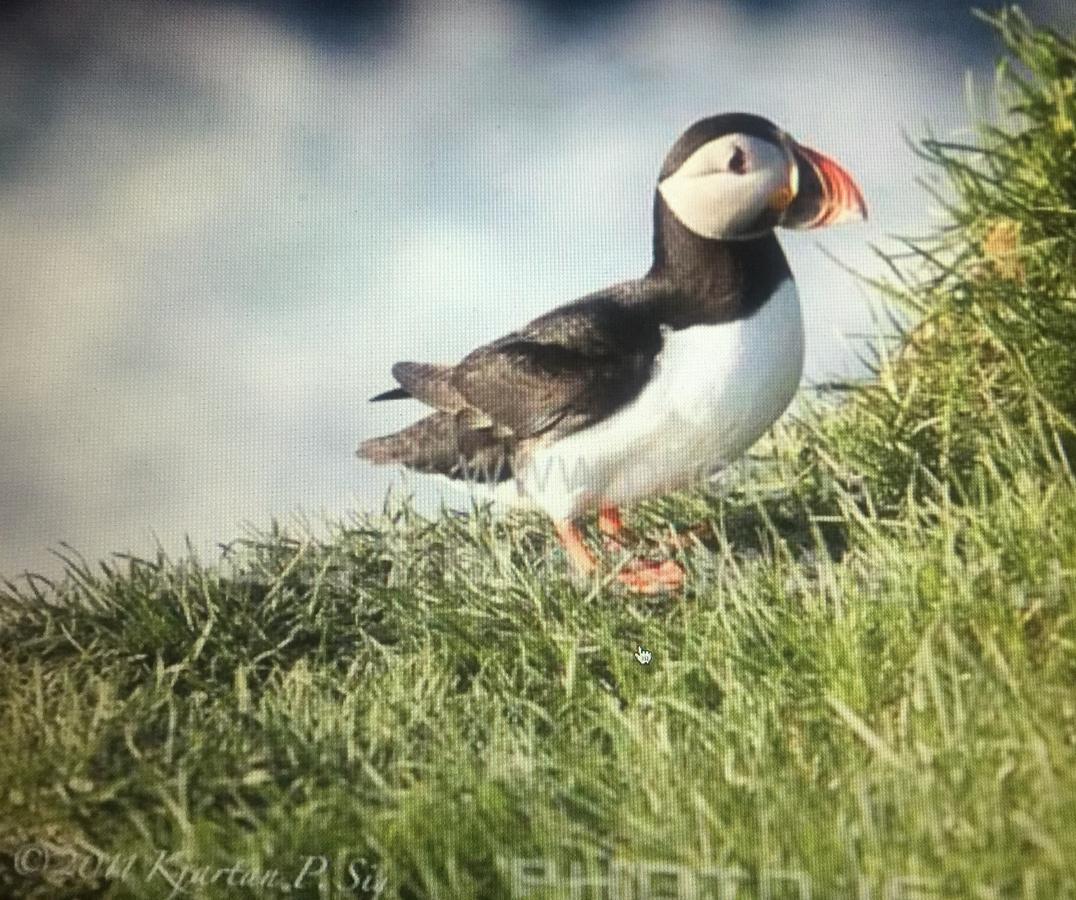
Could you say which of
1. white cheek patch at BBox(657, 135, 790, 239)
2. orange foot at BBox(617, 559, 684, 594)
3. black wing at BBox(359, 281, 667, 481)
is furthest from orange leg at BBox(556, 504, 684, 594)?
white cheek patch at BBox(657, 135, 790, 239)

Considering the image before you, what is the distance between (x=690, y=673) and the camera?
50.7 inches

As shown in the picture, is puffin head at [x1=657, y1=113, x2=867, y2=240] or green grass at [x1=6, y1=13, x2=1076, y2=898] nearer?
green grass at [x1=6, y1=13, x2=1076, y2=898]

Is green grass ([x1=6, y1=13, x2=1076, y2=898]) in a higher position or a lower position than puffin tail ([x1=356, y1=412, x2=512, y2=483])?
lower

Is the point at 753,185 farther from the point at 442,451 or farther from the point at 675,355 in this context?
the point at 442,451

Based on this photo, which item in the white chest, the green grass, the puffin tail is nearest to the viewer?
the green grass

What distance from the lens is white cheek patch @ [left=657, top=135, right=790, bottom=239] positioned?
56.8 inches

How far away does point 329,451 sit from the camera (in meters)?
1.56

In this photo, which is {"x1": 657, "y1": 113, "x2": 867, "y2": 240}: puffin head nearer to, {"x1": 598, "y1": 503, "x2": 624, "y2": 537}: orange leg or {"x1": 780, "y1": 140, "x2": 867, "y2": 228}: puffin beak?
{"x1": 780, "y1": 140, "x2": 867, "y2": 228}: puffin beak

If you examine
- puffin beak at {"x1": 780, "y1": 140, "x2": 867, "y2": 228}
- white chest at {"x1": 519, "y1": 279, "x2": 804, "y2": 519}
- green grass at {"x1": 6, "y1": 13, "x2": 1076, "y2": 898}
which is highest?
puffin beak at {"x1": 780, "y1": 140, "x2": 867, "y2": 228}

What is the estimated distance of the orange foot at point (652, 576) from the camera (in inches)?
56.5

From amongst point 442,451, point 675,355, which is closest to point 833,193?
point 675,355

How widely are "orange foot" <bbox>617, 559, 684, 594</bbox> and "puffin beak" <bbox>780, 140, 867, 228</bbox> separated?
411 mm

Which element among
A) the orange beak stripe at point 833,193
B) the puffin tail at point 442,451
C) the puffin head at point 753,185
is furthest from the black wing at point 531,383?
the orange beak stripe at point 833,193

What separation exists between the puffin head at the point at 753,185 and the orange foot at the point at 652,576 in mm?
378
